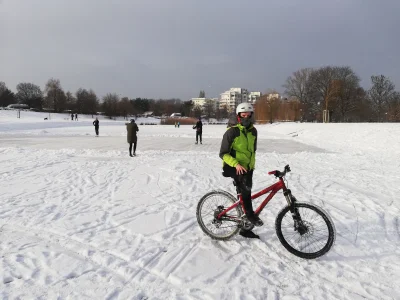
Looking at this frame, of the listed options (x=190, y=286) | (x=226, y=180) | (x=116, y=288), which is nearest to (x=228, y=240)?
(x=190, y=286)

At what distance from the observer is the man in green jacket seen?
4039 millimetres

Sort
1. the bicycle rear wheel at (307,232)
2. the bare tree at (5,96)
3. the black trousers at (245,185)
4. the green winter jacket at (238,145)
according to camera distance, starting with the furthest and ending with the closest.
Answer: the bare tree at (5,96) → the black trousers at (245,185) → the green winter jacket at (238,145) → the bicycle rear wheel at (307,232)

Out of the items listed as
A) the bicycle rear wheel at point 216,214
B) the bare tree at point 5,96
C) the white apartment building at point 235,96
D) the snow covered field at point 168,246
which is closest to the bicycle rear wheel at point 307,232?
the snow covered field at point 168,246

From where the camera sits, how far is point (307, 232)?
3953 mm

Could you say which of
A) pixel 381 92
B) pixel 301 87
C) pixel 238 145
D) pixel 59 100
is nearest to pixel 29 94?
pixel 59 100

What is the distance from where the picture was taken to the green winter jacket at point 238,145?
4.06 metres

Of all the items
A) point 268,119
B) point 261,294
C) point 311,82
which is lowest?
point 261,294

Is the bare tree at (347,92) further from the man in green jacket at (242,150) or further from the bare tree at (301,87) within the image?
the man in green jacket at (242,150)

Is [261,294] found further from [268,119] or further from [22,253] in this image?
[268,119]

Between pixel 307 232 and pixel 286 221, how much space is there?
0.31 metres

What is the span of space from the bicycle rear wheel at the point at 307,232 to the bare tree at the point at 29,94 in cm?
10503

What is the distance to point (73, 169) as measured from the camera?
10.3 meters

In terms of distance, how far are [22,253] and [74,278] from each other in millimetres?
1135

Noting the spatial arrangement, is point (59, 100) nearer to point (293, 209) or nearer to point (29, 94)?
point (29, 94)
